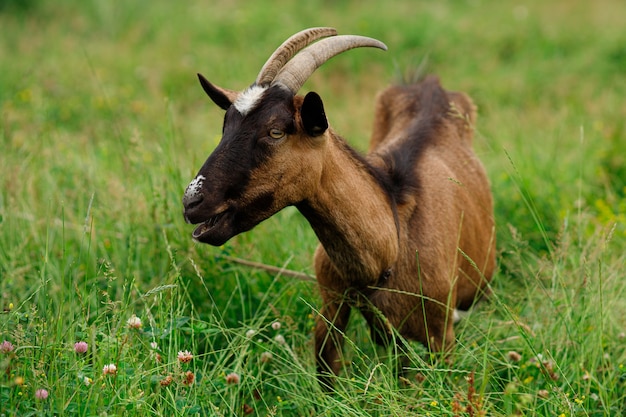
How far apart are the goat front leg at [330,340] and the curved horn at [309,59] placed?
3.35 feet

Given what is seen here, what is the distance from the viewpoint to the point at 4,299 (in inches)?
152

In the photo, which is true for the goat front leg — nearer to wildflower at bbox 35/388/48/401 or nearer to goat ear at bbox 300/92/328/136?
goat ear at bbox 300/92/328/136

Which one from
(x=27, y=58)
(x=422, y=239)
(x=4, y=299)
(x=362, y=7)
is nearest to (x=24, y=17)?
(x=27, y=58)

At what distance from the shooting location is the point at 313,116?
298 centimetres

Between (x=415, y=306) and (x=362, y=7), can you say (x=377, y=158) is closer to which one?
(x=415, y=306)

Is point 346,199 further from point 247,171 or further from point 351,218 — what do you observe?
point 247,171

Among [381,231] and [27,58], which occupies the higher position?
[381,231]

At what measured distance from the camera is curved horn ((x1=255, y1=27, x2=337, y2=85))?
10.1 feet

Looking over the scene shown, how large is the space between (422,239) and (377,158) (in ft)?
1.47

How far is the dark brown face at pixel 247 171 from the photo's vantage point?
2875 millimetres

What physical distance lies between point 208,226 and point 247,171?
25 cm

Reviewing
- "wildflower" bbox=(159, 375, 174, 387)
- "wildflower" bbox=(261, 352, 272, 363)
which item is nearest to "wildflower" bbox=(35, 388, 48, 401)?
"wildflower" bbox=(159, 375, 174, 387)

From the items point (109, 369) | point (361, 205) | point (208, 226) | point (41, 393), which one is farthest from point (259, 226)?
point (41, 393)

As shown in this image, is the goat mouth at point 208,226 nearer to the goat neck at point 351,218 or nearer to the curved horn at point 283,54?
the goat neck at point 351,218
